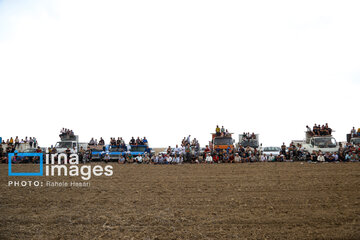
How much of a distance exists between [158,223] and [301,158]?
18.8 metres

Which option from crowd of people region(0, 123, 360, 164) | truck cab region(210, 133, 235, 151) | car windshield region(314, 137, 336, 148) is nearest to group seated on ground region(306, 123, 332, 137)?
crowd of people region(0, 123, 360, 164)

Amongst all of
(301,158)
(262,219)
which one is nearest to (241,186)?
(262,219)

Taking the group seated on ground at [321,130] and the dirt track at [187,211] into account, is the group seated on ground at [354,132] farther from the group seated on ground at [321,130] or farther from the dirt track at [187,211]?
the dirt track at [187,211]

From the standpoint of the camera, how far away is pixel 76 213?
7.45 m

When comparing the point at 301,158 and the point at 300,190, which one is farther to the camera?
the point at 301,158

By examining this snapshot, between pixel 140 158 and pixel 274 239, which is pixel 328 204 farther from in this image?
pixel 140 158

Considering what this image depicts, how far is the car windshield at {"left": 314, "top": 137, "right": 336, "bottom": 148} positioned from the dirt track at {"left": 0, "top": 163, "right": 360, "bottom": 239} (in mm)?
12277

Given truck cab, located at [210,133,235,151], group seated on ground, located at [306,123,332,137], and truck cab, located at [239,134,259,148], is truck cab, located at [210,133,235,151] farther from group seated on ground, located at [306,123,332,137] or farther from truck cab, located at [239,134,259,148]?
group seated on ground, located at [306,123,332,137]

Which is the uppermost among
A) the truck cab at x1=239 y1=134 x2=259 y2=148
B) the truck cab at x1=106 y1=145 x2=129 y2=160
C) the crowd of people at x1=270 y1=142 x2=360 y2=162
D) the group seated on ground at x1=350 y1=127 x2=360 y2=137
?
the group seated on ground at x1=350 y1=127 x2=360 y2=137

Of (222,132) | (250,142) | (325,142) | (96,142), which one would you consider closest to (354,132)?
(325,142)

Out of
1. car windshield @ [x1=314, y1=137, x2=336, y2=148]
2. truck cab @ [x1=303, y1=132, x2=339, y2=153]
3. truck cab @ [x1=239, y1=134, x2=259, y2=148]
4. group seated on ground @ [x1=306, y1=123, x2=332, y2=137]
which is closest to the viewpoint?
truck cab @ [x1=303, y1=132, x2=339, y2=153]

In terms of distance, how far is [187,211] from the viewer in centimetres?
743

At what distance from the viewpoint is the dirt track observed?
19.6 feet

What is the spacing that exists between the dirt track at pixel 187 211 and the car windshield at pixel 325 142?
12.3 metres
